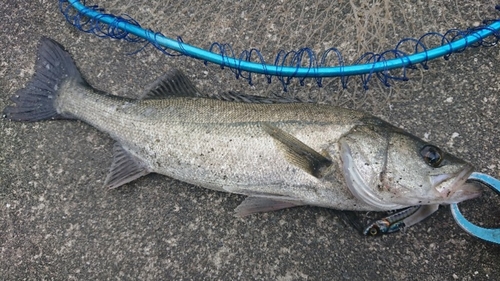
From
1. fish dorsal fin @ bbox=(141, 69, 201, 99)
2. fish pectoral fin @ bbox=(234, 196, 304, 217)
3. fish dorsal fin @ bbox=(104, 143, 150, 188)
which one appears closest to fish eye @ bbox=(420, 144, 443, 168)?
fish pectoral fin @ bbox=(234, 196, 304, 217)

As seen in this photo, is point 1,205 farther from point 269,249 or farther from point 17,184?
point 269,249

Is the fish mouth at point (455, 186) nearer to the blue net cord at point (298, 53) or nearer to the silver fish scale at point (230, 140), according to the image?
the silver fish scale at point (230, 140)

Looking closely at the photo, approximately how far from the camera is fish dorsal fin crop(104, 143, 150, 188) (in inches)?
107

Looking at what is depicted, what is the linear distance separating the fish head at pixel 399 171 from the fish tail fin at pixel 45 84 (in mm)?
1798

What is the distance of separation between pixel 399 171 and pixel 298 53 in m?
1.02

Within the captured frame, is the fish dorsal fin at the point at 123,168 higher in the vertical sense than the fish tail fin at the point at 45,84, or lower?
lower

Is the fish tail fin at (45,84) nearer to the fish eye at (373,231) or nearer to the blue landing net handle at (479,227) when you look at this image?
the fish eye at (373,231)

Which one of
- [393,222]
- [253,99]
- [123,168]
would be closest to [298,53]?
[253,99]

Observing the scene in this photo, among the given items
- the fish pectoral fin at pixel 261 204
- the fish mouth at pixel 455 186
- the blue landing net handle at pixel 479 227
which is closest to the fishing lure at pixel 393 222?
the blue landing net handle at pixel 479 227

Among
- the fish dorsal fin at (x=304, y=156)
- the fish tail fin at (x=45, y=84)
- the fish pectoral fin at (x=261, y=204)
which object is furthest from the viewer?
the fish tail fin at (x=45, y=84)

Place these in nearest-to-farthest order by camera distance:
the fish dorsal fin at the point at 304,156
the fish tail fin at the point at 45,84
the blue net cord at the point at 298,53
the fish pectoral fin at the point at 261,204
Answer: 1. the fish dorsal fin at the point at 304,156
2. the fish pectoral fin at the point at 261,204
3. the blue net cord at the point at 298,53
4. the fish tail fin at the point at 45,84

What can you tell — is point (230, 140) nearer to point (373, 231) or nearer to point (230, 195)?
point (230, 195)

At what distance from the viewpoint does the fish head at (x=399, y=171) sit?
220 centimetres

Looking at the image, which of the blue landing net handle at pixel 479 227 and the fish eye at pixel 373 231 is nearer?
the blue landing net handle at pixel 479 227
